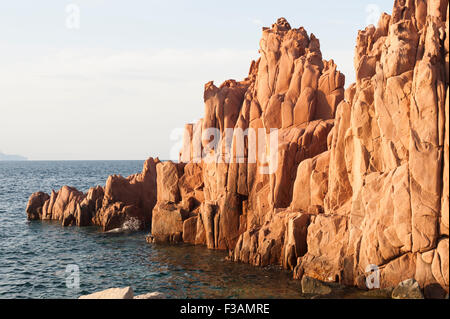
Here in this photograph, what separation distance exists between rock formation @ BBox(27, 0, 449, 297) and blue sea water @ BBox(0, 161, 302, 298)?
7.33 ft

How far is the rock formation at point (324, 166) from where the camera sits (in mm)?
27156

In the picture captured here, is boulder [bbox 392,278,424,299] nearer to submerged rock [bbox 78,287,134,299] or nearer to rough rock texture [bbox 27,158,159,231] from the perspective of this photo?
submerged rock [bbox 78,287,134,299]

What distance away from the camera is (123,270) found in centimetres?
3881

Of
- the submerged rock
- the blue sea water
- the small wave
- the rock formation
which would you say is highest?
the rock formation

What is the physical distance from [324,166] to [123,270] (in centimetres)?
1815

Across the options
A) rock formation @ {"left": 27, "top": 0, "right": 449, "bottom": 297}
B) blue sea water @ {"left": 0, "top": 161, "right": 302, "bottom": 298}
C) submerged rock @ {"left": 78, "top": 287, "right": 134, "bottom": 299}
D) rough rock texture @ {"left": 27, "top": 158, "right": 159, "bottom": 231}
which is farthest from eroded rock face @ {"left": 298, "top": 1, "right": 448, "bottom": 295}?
rough rock texture @ {"left": 27, "top": 158, "right": 159, "bottom": 231}

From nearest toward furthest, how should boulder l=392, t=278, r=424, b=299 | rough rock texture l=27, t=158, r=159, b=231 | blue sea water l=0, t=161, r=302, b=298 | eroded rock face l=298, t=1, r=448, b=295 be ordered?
boulder l=392, t=278, r=424, b=299, eroded rock face l=298, t=1, r=448, b=295, blue sea water l=0, t=161, r=302, b=298, rough rock texture l=27, t=158, r=159, b=231

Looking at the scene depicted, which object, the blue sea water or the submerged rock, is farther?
the blue sea water

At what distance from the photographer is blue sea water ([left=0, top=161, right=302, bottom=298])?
108 ft

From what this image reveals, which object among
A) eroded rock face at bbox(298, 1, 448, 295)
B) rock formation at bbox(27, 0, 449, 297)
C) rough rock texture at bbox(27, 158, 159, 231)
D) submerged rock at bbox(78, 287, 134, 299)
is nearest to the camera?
submerged rock at bbox(78, 287, 134, 299)

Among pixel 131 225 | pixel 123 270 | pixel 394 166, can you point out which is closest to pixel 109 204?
pixel 131 225

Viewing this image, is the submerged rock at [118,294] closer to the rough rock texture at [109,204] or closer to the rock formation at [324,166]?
the rock formation at [324,166]
